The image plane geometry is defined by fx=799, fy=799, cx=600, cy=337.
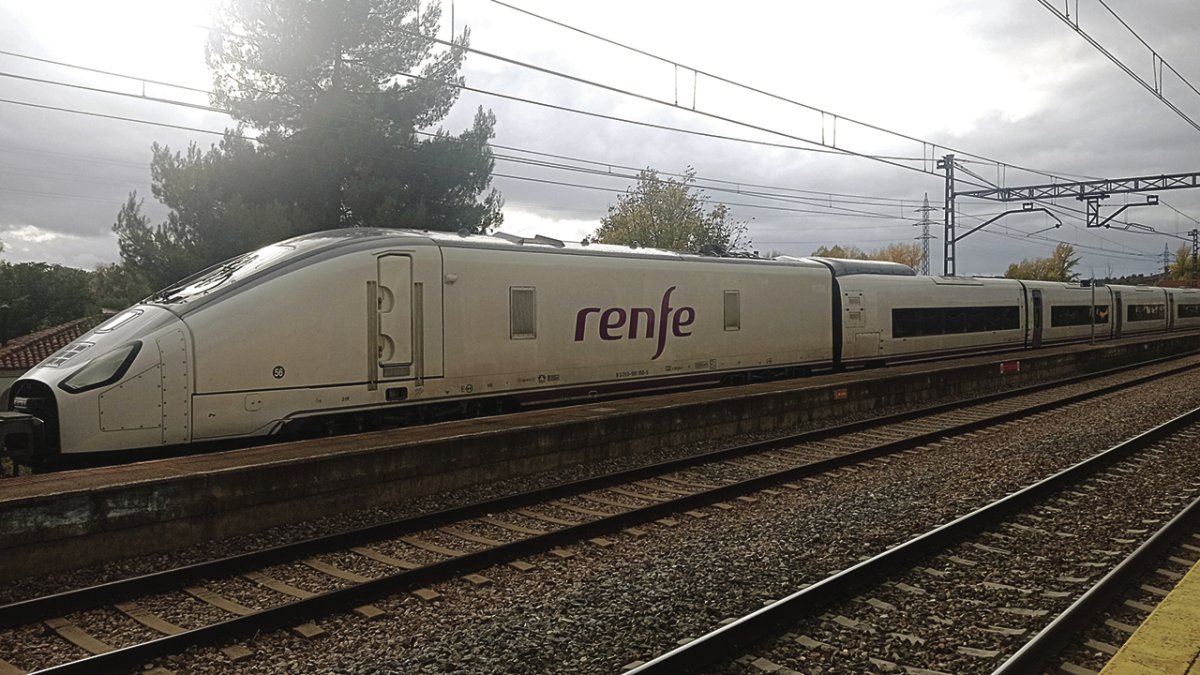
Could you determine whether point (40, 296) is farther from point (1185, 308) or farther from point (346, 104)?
point (1185, 308)

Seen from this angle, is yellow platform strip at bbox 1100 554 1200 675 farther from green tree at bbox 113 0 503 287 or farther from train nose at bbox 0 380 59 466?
green tree at bbox 113 0 503 287

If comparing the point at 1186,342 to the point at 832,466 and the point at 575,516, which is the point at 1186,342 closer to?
the point at 832,466

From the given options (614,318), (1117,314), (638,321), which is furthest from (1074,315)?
(614,318)

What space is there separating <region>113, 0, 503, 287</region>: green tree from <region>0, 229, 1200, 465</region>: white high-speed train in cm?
1048

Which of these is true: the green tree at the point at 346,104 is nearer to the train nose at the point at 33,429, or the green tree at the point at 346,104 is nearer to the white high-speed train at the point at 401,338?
the white high-speed train at the point at 401,338

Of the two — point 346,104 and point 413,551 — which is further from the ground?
point 346,104

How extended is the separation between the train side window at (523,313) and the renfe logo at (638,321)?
924 millimetres

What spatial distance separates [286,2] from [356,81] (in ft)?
9.23

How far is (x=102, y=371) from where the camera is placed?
8516 mm

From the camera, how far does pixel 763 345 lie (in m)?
17.2

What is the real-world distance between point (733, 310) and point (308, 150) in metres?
13.2

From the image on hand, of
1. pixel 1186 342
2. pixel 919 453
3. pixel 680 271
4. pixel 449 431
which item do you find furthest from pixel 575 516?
pixel 1186 342

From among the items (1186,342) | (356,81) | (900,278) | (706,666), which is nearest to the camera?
(706,666)

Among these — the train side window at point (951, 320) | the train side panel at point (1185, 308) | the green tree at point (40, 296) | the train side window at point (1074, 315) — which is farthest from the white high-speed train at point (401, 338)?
the green tree at point (40, 296)
